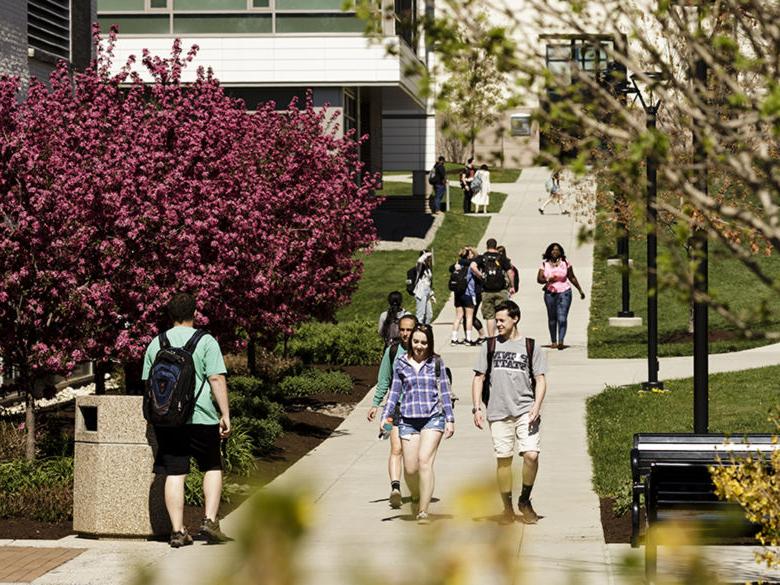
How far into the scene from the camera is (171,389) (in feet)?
35.6

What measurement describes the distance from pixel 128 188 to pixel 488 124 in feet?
26.4

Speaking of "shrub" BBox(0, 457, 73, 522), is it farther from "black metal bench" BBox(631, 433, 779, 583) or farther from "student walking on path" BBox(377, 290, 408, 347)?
"student walking on path" BBox(377, 290, 408, 347)

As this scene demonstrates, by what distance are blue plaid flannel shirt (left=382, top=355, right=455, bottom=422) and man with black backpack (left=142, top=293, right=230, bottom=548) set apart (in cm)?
166

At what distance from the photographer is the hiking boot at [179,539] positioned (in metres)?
10.9

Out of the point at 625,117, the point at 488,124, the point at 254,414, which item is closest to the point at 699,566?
the point at 625,117

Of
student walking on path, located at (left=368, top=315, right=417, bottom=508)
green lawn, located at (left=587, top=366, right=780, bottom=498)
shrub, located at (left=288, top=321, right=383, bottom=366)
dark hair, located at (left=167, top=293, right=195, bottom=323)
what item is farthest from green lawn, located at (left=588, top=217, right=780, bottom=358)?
dark hair, located at (left=167, top=293, right=195, bottom=323)

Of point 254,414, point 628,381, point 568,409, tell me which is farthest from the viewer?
point 628,381

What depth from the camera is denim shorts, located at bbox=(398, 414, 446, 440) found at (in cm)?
1216

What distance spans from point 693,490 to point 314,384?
472 inches

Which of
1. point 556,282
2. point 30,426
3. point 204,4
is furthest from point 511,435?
point 204,4

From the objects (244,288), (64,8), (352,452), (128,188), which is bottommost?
(352,452)

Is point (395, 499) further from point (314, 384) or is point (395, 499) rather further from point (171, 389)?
point (314, 384)

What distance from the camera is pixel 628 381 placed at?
21.9 meters

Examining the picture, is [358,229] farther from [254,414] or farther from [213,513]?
[213,513]
